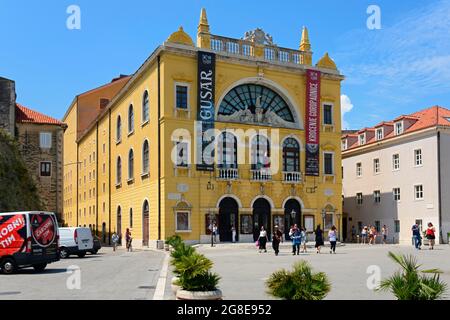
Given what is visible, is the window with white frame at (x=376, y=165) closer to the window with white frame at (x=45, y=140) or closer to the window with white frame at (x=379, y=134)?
the window with white frame at (x=379, y=134)

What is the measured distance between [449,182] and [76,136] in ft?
161

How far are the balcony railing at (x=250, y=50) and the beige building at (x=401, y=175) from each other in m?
12.0

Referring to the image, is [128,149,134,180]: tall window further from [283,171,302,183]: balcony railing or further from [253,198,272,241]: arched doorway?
[283,171,302,183]: balcony railing

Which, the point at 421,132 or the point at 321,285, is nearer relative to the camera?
the point at 321,285

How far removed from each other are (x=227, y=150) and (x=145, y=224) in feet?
28.2

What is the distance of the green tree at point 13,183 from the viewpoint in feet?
126

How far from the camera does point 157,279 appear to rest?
690 inches

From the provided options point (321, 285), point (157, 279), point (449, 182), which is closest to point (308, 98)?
point (449, 182)

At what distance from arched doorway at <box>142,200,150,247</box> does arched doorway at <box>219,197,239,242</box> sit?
221 inches

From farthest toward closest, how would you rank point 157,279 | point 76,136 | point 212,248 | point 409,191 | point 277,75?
point 76,136, point 409,191, point 277,75, point 212,248, point 157,279

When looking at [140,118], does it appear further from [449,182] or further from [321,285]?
[321,285]

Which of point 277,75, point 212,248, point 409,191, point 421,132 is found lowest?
point 212,248

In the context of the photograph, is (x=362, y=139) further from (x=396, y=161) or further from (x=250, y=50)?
(x=250, y=50)

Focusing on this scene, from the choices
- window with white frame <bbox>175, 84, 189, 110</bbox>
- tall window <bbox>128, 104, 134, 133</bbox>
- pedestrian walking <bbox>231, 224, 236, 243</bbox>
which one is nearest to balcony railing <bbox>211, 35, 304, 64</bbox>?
window with white frame <bbox>175, 84, 189, 110</bbox>
